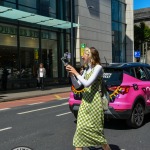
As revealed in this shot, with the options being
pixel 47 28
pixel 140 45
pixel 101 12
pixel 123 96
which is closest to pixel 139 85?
pixel 123 96

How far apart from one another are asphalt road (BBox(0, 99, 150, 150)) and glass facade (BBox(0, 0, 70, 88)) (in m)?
12.1

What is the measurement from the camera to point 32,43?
24125 millimetres

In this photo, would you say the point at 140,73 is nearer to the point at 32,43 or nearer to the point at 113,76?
the point at 113,76

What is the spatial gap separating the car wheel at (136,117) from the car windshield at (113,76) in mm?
776

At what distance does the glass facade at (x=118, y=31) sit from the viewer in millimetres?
36875

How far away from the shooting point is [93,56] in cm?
452

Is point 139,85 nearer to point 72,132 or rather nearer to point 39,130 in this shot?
point 72,132

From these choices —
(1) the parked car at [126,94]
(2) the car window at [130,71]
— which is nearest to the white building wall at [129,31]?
(1) the parked car at [126,94]

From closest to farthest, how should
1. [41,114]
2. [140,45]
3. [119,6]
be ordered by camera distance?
[41,114] → [119,6] → [140,45]

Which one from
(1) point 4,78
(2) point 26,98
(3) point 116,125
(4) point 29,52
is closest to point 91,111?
(3) point 116,125

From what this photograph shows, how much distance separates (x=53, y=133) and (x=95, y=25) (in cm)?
2514

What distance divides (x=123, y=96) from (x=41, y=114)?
401 centimetres

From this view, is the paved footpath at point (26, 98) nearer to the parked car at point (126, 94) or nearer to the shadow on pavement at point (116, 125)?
the shadow on pavement at point (116, 125)

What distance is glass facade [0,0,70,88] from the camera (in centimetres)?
2164
